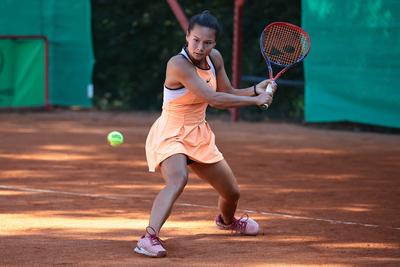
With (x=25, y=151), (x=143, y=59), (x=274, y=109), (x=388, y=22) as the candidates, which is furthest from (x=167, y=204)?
(x=143, y=59)

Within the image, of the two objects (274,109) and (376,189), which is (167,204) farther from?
(274,109)

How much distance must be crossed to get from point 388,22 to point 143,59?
17.3ft

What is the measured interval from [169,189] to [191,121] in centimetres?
47

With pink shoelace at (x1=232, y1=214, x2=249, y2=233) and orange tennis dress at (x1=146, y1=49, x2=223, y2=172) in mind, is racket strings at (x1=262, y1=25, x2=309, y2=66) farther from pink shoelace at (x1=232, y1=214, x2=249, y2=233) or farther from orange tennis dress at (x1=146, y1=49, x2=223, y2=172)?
pink shoelace at (x1=232, y1=214, x2=249, y2=233)

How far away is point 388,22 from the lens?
11.5 m

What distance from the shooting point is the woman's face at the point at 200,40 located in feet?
16.6

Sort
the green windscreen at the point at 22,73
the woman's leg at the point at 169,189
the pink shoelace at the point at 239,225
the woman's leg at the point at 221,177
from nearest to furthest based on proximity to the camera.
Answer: the woman's leg at the point at 169,189 < the woman's leg at the point at 221,177 < the pink shoelace at the point at 239,225 < the green windscreen at the point at 22,73

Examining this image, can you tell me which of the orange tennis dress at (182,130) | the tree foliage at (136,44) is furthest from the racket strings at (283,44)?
the tree foliage at (136,44)

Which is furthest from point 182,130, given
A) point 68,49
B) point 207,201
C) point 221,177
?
point 68,49

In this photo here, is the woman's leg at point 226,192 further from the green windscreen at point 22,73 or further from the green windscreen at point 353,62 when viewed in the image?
the green windscreen at point 22,73

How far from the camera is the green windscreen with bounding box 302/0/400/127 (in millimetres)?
11516

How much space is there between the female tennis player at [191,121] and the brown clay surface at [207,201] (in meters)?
0.29

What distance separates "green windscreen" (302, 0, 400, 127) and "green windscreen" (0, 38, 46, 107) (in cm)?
→ 446

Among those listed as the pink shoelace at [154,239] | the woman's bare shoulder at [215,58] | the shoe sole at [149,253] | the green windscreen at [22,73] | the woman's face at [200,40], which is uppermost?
the woman's face at [200,40]
